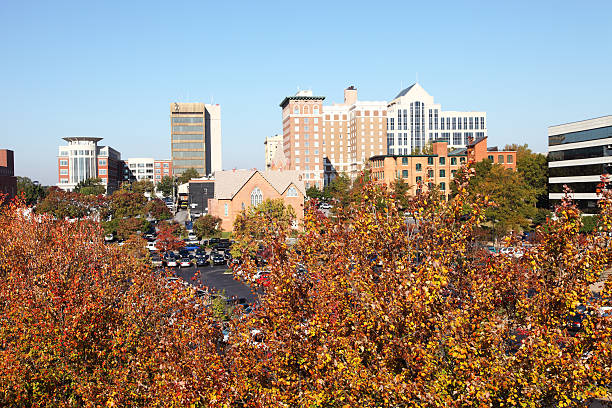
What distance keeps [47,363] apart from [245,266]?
8.50m

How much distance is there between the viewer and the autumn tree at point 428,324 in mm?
11406

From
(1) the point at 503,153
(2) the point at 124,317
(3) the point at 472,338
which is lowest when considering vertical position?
(2) the point at 124,317

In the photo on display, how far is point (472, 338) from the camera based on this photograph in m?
12.1

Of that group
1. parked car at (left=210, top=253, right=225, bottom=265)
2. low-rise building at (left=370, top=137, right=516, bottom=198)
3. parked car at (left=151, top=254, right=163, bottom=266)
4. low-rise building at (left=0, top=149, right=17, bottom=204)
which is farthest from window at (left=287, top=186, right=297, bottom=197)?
low-rise building at (left=0, top=149, right=17, bottom=204)

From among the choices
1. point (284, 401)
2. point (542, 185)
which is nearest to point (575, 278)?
point (284, 401)

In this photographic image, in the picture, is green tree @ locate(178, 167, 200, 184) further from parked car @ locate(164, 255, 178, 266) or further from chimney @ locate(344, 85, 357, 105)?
parked car @ locate(164, 255, 178, 266)

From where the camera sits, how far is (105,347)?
1914 centimetres

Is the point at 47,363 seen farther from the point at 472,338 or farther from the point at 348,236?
the point at 472,338

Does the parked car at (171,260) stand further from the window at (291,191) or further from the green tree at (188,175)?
the green tree at (188,175)

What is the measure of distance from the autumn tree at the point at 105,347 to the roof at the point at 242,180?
61.9 m

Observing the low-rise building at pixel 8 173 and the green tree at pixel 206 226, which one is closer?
the green tree at pixel 206 226

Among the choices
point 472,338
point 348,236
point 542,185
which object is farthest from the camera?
point 542,185

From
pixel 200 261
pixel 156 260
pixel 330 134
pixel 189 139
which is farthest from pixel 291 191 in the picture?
pixel 189 139

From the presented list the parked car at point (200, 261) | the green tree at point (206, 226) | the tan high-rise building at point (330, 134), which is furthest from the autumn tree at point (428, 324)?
the tan high-rise building at point (330, 134)
